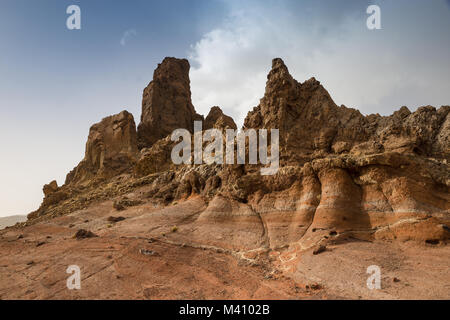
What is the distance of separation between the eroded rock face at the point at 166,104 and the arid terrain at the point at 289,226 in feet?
118

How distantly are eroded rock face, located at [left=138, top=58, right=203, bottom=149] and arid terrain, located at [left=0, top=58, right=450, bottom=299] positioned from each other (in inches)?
1421

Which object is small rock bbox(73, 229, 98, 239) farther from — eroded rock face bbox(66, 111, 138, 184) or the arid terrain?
eroded rock face bbox(66, 111, 138, 184)

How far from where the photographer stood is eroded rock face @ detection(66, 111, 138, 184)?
4878cm

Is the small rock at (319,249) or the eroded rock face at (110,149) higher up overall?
the eroded rock face at (110,149)

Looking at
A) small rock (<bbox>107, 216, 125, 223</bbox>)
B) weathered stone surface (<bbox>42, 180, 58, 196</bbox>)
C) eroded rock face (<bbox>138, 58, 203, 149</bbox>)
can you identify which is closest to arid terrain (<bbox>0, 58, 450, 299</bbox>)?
small rock (<bbox>107, 216, 125, 223</bbox>)

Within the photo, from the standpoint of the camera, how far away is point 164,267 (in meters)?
12.7

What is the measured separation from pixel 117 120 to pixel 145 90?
17276 mm

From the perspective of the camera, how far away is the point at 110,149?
164 feet

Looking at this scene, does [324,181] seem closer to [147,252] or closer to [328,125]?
[328,125]

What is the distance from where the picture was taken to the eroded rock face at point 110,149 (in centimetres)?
4878

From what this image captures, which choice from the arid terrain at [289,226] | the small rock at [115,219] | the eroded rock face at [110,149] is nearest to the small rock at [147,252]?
the arid terrain at [289,226]

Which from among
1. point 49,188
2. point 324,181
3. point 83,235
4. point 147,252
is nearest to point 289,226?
point 324,181

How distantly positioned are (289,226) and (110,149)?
4387cm

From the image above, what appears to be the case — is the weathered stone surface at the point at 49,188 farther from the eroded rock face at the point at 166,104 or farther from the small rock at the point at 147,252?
the small rock at the point at 147,252
